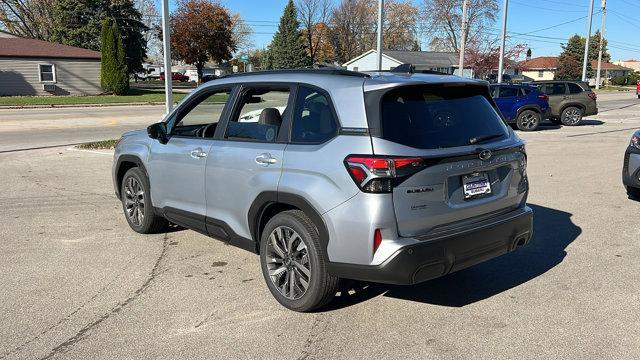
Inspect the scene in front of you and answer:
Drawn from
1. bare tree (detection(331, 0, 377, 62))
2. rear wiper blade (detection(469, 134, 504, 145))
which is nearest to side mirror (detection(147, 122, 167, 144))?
rear wiper blade (detection(469, 134, 504, 145))

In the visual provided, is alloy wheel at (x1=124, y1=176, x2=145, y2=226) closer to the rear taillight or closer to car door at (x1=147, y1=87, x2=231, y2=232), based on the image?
car door at (x1=147, y1=87, x2=231, y2=232)

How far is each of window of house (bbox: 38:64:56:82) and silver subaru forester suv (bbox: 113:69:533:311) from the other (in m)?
37.4

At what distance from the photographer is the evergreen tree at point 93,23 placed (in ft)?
156

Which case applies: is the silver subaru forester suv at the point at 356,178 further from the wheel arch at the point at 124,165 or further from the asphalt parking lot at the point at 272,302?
the wheel arch at the point at 124,165

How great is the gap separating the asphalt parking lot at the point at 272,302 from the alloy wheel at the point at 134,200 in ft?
0.65

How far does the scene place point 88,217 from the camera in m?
6.90

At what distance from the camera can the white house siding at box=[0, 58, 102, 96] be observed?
3591cm

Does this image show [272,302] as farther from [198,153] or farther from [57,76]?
[57,76]

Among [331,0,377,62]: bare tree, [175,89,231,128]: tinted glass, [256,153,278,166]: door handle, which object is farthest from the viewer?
[331,0,377,62]: bare tree

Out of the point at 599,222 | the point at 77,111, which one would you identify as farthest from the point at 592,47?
the point at 599,222

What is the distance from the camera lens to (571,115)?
20.3m

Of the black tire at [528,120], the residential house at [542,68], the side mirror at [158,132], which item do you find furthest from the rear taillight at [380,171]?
the residential house at [542,68]

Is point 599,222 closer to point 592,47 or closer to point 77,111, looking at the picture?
point 77,111

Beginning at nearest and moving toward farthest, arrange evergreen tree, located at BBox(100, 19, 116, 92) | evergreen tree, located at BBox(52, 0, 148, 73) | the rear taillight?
1. the rear taillight
2. evergreen tree, located at BBox(100, 19, 116, 92)
3. evergreen tree, located at BBox(52, 0, 148, 73)
